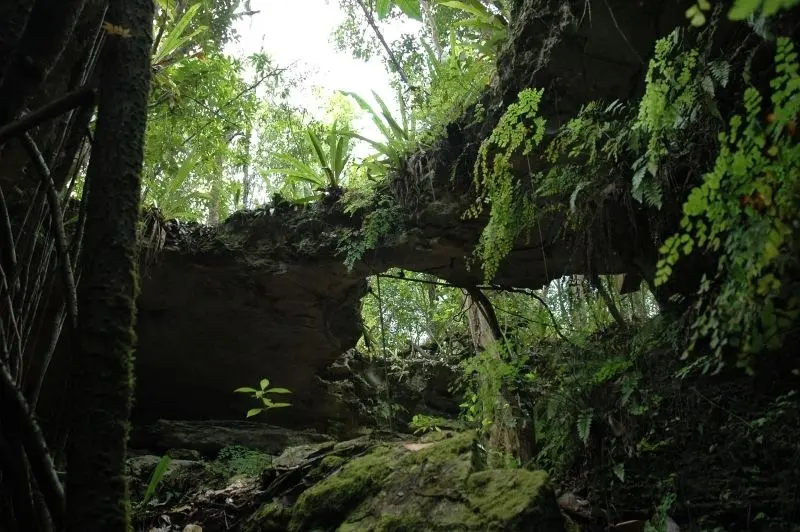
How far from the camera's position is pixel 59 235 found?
1253 mm

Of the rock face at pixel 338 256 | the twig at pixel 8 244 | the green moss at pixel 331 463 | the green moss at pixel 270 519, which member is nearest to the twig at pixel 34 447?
the twig at pixel 8 244

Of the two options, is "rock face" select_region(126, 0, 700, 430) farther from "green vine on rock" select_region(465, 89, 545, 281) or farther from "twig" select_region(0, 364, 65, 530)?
"twig" select_region(0, 364, 65, 530)

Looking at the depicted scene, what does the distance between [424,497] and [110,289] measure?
200 centimetres

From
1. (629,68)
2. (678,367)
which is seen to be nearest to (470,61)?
(629,68)

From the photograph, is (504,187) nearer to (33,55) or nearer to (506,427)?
(506,427)

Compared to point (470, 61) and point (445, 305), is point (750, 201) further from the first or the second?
point (445, 305)

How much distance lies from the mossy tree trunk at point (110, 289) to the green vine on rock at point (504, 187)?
2.45 m

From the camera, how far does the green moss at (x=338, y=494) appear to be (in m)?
2.76

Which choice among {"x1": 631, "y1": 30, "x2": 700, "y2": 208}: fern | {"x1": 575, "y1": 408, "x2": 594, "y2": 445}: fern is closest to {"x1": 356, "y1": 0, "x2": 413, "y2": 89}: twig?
{"x1": 631, "y1": 30, "x2": 700, "y2": 208}: fern

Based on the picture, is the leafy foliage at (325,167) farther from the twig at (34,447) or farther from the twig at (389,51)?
the twig at (34,447)

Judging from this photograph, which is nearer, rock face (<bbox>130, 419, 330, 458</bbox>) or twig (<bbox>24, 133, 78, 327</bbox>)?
twig (<bbox>24, 133, 78, 327</bbox>)

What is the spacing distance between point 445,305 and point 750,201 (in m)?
5.26

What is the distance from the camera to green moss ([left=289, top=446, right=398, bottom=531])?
2.76m

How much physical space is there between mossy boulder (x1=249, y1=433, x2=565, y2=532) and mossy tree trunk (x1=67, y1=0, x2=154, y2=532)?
1.69 m
